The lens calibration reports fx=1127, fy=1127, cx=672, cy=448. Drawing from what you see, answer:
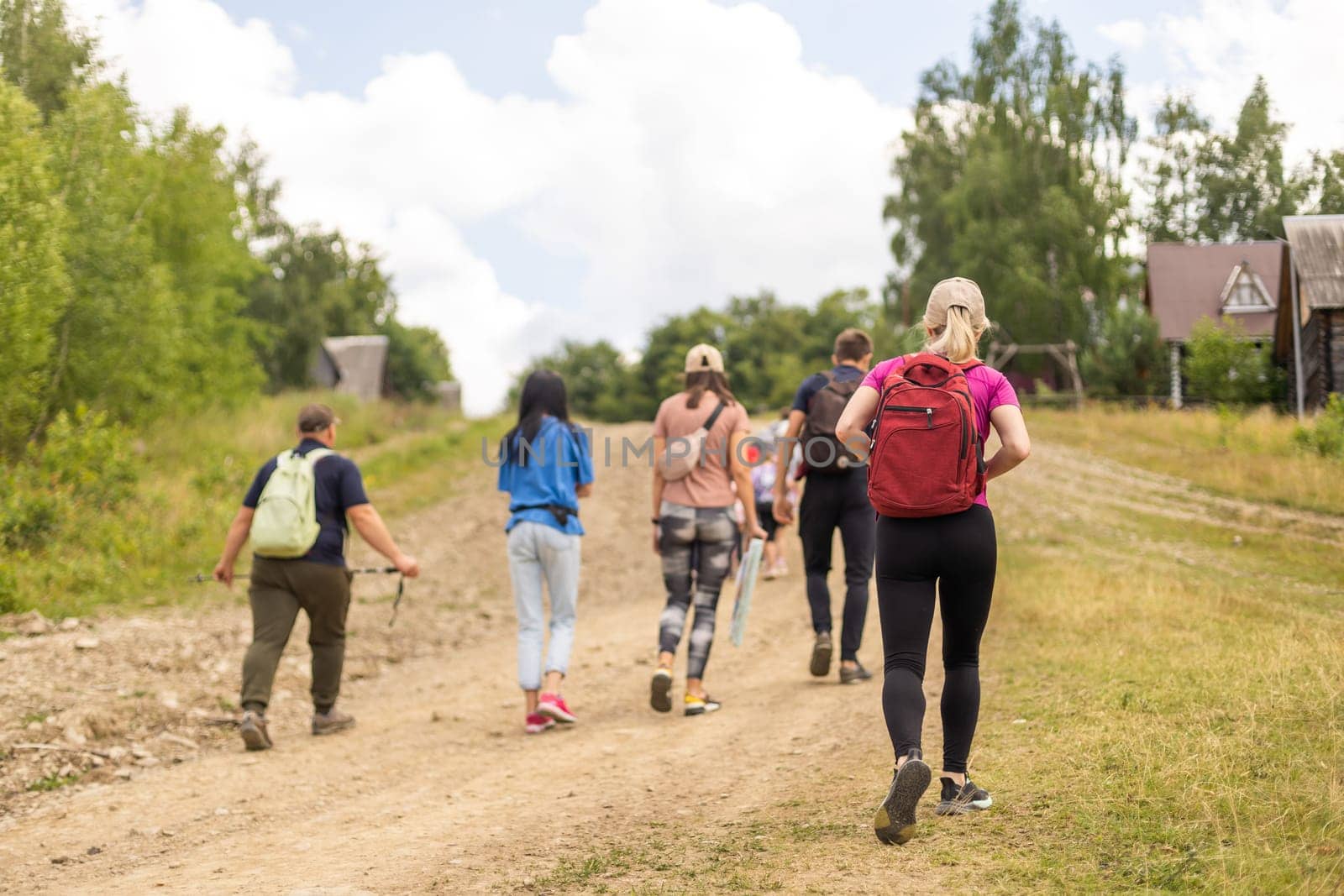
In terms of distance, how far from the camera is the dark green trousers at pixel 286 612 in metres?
6.73

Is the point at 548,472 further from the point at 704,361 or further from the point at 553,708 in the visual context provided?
the point at 553,708

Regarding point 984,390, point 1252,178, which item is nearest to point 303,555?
point 984,390

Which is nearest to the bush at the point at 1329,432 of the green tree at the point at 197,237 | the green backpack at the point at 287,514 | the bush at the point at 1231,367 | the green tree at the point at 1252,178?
the green tree at the point at 1252,178

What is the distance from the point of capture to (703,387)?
23.6ft

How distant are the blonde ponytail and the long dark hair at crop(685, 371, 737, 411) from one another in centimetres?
308

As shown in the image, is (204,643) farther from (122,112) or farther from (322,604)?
(122,112)

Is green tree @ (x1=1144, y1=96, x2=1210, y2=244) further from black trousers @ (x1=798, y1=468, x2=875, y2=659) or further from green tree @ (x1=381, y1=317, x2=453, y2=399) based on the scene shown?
green tree @ (x1=381, y1=317, x2=453, y2=399)

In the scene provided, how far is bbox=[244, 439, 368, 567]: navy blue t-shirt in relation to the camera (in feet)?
22.7

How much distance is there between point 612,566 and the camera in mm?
15562

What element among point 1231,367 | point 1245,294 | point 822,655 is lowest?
point 822,655

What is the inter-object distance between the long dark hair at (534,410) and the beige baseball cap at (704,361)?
84 cm

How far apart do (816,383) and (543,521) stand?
6.54 feet

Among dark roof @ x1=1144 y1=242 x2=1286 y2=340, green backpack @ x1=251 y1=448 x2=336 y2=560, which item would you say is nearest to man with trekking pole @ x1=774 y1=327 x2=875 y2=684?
green backpack @ x1=251 y1=448 x2=336 y2=560

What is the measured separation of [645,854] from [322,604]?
355 cm
